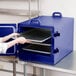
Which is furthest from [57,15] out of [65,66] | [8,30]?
[65,66]

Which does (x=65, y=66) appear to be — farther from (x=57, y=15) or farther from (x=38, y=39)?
(x=57, y=15)

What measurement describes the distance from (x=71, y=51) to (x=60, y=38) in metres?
0.39

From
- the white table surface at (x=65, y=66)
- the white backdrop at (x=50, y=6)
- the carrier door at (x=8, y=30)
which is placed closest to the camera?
the white table surface at (x=65, y=66)

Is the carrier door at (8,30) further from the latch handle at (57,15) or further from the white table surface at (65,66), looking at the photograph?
the latch handle at (57,15)

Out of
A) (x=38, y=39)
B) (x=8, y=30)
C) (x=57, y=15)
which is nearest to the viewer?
(x=38, y=39)

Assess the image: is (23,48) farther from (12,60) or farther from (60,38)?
(60,38)

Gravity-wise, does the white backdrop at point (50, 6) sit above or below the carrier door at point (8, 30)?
above

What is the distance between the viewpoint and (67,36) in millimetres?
1897

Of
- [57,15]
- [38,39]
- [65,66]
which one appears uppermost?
[57,15]

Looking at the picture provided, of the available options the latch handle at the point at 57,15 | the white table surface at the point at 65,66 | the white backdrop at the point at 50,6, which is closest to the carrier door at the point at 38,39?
the white table surface at the point at 65,66

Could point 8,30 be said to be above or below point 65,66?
above

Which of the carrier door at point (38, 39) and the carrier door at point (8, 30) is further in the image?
the carrier door at point (8, 30)

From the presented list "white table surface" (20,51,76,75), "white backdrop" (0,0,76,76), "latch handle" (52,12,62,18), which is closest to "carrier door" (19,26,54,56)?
"white table surface" (20,51,76,75)

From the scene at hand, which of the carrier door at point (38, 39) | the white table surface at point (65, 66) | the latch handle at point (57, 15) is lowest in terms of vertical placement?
the white table surface at point (65, 66)
